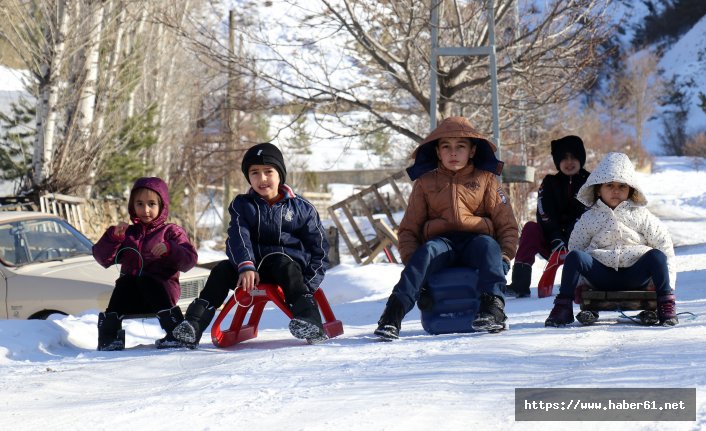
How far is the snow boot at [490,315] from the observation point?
621 cm

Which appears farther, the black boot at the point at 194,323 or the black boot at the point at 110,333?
the black boot at the point at 110,333

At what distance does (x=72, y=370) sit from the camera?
19.0ft

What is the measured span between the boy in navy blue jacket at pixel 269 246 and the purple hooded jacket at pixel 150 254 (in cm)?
48

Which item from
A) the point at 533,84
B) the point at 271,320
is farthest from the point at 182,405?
the point at 533,84

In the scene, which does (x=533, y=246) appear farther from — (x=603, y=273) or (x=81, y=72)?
(x=81, y=72)

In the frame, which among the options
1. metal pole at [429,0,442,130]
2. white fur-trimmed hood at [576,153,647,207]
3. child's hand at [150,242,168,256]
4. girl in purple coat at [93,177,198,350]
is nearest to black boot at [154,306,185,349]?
girl in purple coat at [93,177,198,350]

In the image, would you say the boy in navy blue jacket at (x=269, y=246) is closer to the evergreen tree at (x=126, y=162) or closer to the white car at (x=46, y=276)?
the white car at (x=46, y=276)

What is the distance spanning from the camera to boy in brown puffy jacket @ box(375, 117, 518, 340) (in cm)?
640

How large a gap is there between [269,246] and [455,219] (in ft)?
4.06

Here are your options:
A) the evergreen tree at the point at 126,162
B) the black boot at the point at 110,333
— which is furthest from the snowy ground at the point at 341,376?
the evergreen tree at the point at 126,162

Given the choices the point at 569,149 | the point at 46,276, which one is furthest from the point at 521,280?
the point at 46,276

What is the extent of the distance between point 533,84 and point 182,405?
12.3 m

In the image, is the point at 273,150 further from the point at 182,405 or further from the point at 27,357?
the point at 182,405

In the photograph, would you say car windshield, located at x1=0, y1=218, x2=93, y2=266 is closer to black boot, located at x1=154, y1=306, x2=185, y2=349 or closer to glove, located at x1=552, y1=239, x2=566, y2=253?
black boot, located at x1=154, y1=306, x2=185, y2=349
